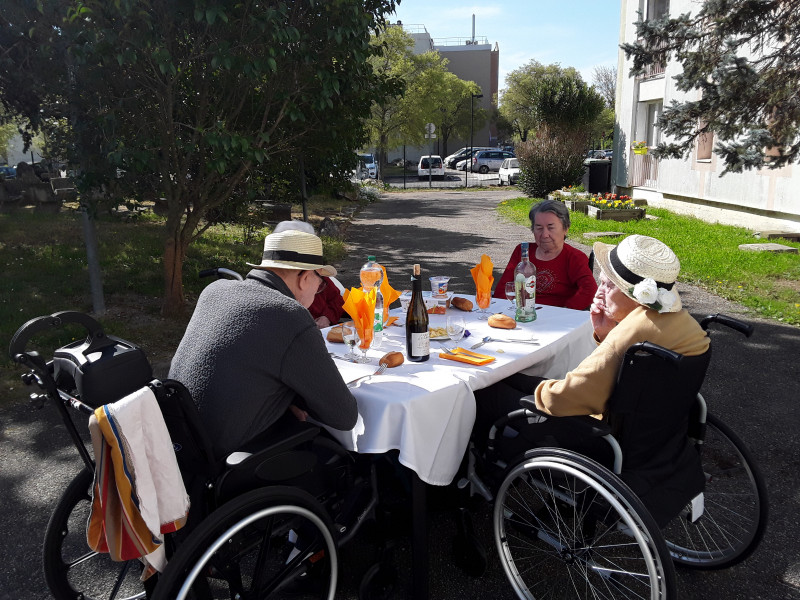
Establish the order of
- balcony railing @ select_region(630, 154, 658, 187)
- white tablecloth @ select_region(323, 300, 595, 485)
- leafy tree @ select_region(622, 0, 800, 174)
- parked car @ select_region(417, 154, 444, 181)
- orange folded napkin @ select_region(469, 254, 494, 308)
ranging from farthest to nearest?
parked car @ select_region(417, 154, 444, 181) < balcony railing @ select_region(630, 154, 658, 187) < leafy tree @ select_region(622, 0, 800, 174) < orange folded napkin @ select_region(469, 254, 494, 308) < white tablecloth @ select_region(323, 300, 595, 485)

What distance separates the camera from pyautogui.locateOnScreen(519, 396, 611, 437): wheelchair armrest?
227cm

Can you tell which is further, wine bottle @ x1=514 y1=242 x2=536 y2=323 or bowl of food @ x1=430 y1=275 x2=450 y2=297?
bowl of food @ x1=430 y1=275 x2=450 y2=297

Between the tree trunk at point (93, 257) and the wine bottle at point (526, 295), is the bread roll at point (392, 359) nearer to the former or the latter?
the wine bottle at point (526, 295)

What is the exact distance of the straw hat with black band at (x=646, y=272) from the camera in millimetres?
2258

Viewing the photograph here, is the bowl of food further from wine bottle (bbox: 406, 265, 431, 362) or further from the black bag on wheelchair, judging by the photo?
the black bag on wheelchair

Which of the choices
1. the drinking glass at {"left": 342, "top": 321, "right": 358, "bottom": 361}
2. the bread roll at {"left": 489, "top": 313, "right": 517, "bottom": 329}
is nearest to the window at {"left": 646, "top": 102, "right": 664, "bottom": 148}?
the bread roll at {"left": 489, "top": 313, "right": 517, "bottom": 329}

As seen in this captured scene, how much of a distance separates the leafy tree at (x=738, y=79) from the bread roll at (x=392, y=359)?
6.02 m

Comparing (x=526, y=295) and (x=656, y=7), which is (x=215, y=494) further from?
(x=656, y=7)

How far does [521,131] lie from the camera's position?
5875 cm

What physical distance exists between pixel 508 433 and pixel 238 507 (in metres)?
1.23

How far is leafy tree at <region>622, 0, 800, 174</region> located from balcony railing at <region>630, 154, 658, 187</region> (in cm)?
1016

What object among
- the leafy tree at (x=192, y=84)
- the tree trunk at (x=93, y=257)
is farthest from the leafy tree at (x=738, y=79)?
the tree trunk at (x=93, y=257)

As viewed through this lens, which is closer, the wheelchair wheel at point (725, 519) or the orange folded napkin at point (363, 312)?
the wheelchair wheel at point (725, 519)

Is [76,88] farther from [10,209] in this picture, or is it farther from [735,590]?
[10,209]
